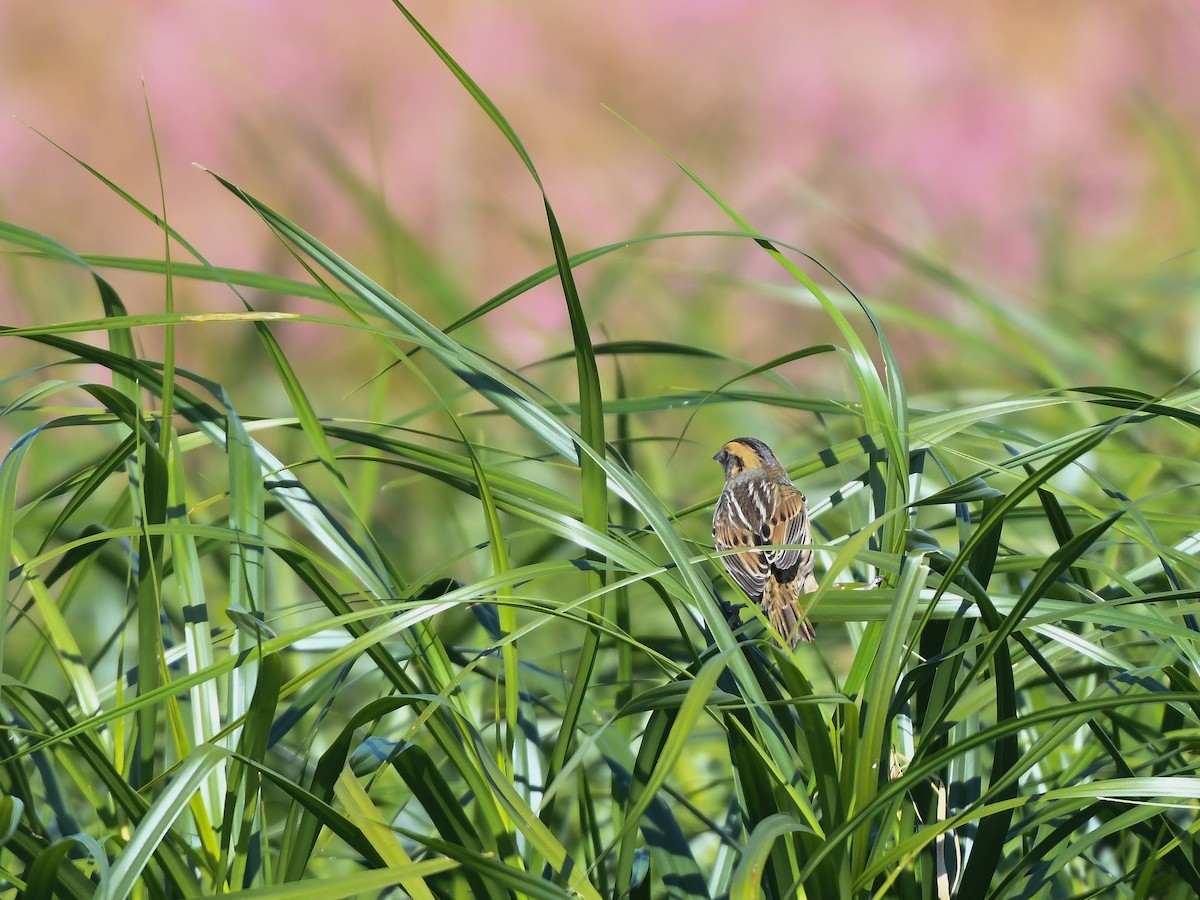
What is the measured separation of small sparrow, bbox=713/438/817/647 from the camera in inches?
72.2

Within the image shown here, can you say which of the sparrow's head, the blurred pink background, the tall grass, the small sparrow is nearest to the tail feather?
the small sparrow

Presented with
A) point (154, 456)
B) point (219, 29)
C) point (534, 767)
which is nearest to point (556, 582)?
point (534, 767)

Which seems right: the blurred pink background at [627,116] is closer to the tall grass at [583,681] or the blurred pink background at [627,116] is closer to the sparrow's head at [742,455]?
the sparrow's head at [742,455]

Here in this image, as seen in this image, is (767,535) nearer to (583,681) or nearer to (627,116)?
(583,681)

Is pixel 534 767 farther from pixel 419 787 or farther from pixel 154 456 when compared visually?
pixel 154 456

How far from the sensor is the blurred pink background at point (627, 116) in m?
5.81

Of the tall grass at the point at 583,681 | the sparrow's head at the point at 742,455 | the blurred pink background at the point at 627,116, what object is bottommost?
the tall grass at the point at 583,681

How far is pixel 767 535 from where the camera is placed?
2.04 meters

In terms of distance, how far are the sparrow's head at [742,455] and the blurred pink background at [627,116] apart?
2.74m

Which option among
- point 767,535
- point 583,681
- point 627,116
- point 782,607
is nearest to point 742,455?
point 767,535

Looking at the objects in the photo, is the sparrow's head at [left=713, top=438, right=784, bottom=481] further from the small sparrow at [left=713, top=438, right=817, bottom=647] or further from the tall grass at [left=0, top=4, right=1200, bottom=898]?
the tall grass at [left=0, top=4, right=1200, bottom=898]

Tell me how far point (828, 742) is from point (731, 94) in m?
6.50

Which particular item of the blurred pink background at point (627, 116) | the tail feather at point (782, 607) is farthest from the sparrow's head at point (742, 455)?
the blurred pink background at point (627, 116)

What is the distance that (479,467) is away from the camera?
1346 mm
